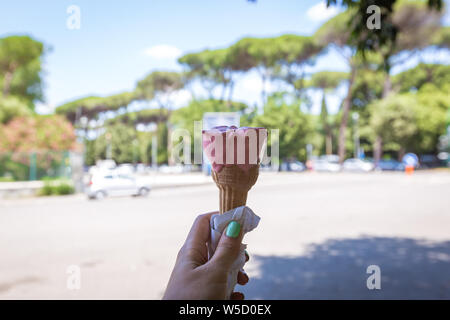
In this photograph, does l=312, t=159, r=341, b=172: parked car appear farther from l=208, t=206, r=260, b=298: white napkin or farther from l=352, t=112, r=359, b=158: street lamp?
l=208, t=206, r=260, b=298: white napkin

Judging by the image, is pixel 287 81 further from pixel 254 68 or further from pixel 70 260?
pixel 70 260

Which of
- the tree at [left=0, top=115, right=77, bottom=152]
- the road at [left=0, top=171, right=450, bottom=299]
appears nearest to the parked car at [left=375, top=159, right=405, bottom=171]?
the road at [left=0, top=171, right=450, bottom=299]

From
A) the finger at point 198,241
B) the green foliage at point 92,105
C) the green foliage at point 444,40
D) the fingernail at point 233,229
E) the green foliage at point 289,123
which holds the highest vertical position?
the green foliage at point 444,40

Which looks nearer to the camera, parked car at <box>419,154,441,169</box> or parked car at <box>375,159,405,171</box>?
parked car at <box>375,159,405,171</box>

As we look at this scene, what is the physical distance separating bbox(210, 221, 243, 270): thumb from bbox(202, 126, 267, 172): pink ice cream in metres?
0.16

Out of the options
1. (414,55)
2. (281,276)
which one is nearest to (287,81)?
(281,276)

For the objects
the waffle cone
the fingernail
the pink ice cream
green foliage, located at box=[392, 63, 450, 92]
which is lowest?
the fingernail

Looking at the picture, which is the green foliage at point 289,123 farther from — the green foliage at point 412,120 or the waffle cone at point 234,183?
the green foliage at point 412,120

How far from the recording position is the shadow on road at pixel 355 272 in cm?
357

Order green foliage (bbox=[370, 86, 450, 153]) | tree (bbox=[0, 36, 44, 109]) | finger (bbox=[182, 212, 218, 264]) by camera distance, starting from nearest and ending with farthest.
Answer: finger (bbox=[182, 212, 218, 264]), tree (bbox=[0, 36, 44, 109]), green foliage (bbox=[370, 86, 450, 153])

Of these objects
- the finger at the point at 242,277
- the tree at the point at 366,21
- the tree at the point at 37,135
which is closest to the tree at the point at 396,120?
the tree at the point at 37,135

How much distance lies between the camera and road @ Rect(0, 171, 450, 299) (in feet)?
12.1

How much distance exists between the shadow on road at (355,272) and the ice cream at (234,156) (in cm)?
289

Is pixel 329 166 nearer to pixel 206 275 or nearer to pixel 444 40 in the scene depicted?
pixel 444 40
